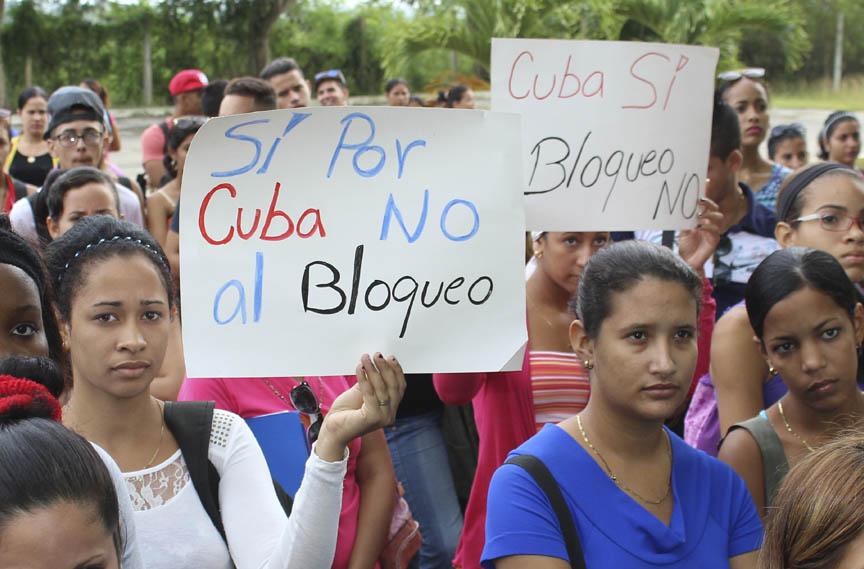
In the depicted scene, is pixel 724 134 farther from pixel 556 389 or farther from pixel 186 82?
pixel 186 82

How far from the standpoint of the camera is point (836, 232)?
11.7 ft

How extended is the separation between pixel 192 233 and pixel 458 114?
66cm

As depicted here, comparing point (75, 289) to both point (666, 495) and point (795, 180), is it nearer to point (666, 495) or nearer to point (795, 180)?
point (666, 495)

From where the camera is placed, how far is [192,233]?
2143mm

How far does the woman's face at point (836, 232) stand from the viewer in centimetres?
350

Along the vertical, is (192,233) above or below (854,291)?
above

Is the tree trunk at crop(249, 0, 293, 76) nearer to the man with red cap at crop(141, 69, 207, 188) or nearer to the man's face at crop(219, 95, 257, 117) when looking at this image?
the man with red cap at crop(141, 69, 207, 188)

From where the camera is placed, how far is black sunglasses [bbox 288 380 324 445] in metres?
2.81

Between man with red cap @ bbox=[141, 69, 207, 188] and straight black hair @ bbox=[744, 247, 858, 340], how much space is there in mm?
5041

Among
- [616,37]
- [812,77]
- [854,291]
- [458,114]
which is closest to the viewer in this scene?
[458,114]

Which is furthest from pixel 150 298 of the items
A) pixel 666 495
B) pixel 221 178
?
pixel 666 495

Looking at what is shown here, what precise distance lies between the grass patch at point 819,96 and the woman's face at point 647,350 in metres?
21.6

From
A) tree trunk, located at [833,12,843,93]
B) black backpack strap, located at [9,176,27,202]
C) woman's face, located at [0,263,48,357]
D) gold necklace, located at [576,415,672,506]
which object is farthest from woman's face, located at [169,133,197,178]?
tree trunk, located at [833,12,843,93]

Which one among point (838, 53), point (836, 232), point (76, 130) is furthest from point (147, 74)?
point (838, 53)
